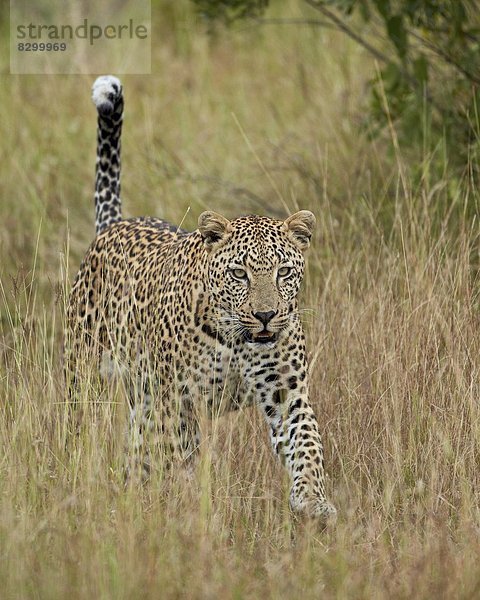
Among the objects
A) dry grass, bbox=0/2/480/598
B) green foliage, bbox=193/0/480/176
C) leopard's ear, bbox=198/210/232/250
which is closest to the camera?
dry grass, bbox=0/2/480/598

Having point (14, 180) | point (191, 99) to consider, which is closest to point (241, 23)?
point (191, 99)

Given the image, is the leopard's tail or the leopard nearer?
the leopard

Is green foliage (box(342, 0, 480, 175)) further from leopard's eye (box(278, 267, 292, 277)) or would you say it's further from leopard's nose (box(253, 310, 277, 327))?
leopard's nose (box(253, 310, 277, 327))

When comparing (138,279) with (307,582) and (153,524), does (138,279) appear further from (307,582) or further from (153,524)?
(307,582)

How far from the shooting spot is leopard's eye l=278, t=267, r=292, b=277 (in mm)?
5758

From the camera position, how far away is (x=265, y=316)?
5641 millimetres

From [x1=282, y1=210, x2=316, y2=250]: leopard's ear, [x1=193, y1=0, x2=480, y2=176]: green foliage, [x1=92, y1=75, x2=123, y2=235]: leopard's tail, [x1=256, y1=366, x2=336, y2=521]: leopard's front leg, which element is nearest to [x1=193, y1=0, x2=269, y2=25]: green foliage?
[x1=193, y1=0, x2=480, y2=176]: green foliage

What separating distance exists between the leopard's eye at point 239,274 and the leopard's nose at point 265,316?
0.62 ft

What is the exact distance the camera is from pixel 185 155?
10.8 m

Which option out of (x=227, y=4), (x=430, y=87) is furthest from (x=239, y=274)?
(x=430, y=87)

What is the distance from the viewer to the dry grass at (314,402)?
4617 millimetres

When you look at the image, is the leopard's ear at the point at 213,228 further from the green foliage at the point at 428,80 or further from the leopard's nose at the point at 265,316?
the green foliage at the point at 428,80

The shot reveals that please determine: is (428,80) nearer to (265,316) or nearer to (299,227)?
(299,227)

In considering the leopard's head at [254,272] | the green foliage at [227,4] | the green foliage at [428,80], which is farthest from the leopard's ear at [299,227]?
the green foliage at [227,4]
